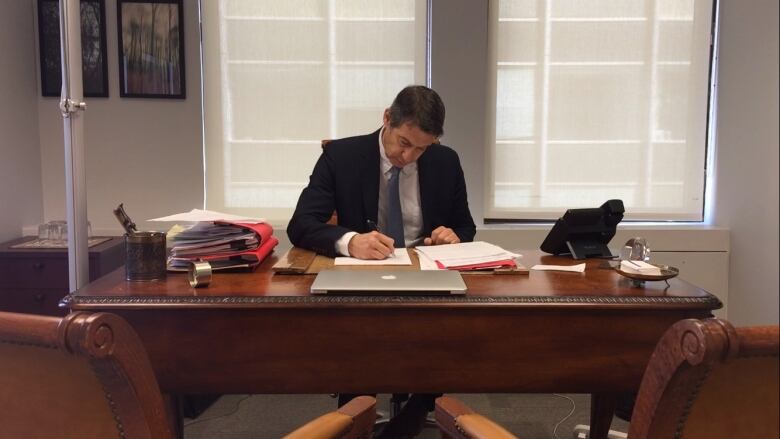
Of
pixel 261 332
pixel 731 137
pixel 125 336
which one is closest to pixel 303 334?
pixel 261 332

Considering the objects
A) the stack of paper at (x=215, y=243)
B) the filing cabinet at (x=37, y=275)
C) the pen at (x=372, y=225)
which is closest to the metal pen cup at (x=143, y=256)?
the stack of paper at (x=215, y=243)

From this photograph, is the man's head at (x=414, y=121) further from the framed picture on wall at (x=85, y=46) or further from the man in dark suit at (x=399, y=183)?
the framed picture on wall at (x=85, y=46)

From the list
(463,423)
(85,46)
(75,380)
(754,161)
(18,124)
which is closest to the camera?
(754,161)

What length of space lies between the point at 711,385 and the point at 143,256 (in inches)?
49.3

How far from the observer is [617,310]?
1272mm

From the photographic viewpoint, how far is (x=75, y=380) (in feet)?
2.67

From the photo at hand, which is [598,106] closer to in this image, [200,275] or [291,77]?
[291,77]

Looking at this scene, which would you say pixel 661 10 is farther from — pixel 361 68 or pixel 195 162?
pixel 195 162

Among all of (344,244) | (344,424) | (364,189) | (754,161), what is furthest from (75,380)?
(364,189)

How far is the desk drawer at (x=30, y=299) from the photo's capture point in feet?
8.89

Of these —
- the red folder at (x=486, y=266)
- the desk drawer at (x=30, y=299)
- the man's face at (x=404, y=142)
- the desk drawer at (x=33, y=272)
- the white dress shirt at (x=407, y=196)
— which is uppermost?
the man's face at (x=404, y=142)

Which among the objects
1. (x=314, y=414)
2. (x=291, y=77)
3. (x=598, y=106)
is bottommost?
(x=314, y=414)

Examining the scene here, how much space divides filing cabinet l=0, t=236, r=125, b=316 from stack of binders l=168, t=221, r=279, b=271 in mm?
1295

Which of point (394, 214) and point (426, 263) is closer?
point (426, 263)
